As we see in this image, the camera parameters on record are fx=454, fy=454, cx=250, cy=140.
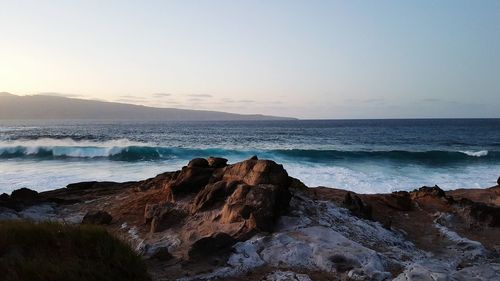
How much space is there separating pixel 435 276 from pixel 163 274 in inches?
161

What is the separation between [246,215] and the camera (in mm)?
8812

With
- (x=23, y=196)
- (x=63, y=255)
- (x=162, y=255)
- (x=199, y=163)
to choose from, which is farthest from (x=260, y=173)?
(x=23, y=196)

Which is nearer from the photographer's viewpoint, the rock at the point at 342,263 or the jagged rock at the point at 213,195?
the rock at the point at 342,263

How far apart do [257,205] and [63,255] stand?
4.09 metres

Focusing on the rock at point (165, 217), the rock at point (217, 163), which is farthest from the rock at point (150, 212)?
the rock at point (217, 163)

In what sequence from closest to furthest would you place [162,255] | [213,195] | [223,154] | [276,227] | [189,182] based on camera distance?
[162,255], [276,227], [213,195], [189,182], [223,154]

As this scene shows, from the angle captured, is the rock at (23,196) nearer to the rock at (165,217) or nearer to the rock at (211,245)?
the rock at (165,217)

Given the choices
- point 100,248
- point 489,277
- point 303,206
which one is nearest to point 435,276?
point 489,277

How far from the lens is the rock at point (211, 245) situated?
25.3 feet

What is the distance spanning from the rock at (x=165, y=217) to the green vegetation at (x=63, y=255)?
3.57 metres

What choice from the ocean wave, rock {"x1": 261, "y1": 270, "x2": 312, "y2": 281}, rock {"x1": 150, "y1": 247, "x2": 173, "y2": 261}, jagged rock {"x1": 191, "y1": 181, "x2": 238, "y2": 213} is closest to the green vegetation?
rock {"x1": 150, "y1": 247, "x2": 173, "y2": 261}

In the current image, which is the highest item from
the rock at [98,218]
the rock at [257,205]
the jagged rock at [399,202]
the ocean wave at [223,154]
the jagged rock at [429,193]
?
the rock at [257,205]

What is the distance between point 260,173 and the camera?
9898 mm

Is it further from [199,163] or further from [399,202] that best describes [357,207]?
[199,163]
